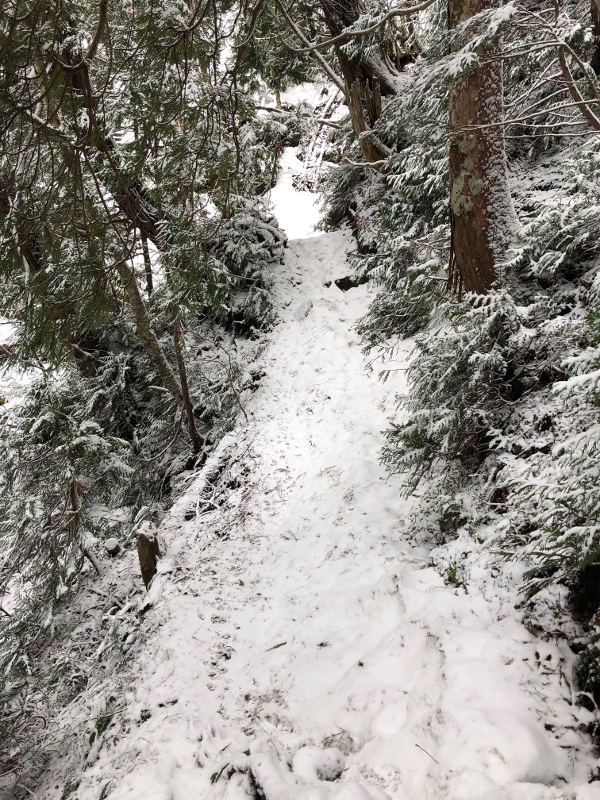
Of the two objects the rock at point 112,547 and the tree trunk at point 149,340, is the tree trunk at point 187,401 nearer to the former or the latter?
the tree trunk at point 149,340

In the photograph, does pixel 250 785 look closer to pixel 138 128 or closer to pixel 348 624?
pixel 348 624

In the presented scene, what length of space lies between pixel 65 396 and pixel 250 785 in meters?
5.85

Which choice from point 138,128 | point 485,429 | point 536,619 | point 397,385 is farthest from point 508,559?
point 397,385

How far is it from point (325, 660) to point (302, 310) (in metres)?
6.78

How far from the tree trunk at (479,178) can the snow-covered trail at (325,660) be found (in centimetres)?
236

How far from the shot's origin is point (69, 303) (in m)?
2.76

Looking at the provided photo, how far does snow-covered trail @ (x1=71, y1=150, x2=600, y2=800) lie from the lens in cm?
213

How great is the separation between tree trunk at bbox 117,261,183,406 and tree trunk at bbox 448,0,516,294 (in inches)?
179

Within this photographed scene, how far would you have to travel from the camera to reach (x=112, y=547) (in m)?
6.57

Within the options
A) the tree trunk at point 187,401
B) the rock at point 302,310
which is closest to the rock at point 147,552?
the tree trunk at point 187,401

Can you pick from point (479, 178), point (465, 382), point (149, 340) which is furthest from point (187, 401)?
point (479, 178)

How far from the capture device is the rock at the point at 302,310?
29.3 ft

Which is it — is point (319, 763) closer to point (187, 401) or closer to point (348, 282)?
point (187, 401)

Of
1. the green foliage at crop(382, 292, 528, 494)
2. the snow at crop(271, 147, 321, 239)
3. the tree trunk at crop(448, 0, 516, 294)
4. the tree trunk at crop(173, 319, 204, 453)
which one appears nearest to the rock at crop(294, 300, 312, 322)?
the tree trunk at crop(173, 319, 204, 453)
